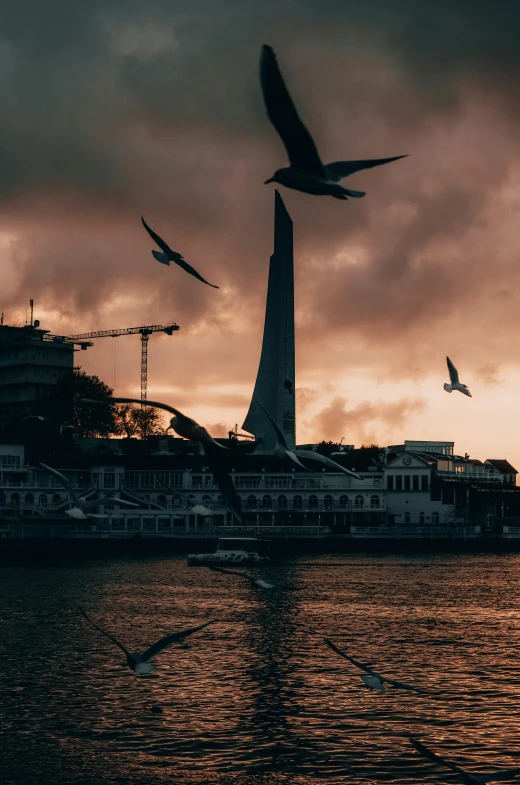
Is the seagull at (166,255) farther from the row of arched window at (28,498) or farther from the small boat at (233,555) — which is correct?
the row of arched window at (28,498)

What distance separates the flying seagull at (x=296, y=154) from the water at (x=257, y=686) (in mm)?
26944

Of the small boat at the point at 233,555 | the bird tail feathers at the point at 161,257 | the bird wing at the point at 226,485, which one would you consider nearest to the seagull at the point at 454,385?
the bird tail feathers at the point at 161,257

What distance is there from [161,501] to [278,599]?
99788 mm

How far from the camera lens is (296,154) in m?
19.3

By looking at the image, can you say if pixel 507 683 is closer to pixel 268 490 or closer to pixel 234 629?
pixel 234 629

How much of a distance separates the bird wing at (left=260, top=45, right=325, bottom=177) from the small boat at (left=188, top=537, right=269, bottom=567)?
118608 mm

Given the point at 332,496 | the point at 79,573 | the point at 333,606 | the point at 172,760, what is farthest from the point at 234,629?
the point at 332,496

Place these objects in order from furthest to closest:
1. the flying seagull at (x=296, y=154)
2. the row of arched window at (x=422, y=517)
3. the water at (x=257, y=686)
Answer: the row of arched window at (x=422, y=517)
the water at (x=257, y=686)
the flying seagull at (x=296, y=154)

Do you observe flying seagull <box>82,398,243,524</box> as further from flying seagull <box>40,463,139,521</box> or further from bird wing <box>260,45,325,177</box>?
flying seagull <box>40,463,139,521</box>

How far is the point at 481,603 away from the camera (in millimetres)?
99500

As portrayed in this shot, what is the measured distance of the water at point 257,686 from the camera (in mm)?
44000

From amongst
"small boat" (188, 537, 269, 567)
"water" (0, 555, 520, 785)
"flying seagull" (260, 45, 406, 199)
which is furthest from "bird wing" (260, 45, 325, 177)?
"small boat" (188, 537, 269, 567)

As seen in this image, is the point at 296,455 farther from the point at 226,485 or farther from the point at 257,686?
the point at 257,686

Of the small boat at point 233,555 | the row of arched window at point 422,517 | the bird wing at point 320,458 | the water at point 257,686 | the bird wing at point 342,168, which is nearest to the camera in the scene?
the bird wing at point 342,168
